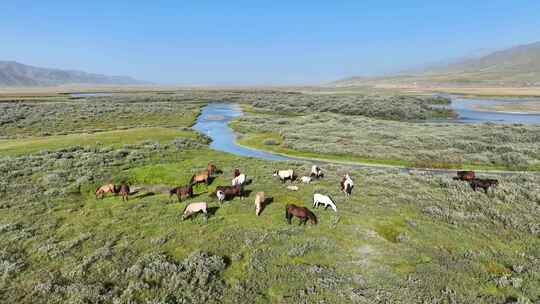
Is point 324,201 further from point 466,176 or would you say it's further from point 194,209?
point 466,176

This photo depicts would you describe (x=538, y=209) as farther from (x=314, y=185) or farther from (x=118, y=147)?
(x=118, y=147)

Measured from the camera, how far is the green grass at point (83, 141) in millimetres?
29844

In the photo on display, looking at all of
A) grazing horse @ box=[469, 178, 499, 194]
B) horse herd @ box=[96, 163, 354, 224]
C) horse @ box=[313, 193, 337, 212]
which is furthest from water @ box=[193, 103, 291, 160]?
grazing horse @ box=[469, 178, 499, 194]

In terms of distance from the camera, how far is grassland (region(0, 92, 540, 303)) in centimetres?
977

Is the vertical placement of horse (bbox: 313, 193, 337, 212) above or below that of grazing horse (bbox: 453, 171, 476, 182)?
above

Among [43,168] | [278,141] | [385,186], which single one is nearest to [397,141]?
[278,141]

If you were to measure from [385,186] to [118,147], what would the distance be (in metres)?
28.0

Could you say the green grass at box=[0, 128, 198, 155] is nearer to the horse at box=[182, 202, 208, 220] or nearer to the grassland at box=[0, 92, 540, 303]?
the grassland at box=[0, 92, 540, 303]

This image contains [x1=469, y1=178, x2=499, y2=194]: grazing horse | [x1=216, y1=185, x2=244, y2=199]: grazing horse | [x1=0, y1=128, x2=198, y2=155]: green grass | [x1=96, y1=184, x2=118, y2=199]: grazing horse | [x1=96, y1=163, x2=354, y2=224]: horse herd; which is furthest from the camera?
[x1=0, y1=128, x2=198, y2=155]: green grass

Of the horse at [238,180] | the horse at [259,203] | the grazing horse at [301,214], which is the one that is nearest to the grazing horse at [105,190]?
the horse at [238,180]

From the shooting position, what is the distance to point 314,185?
19797 mm

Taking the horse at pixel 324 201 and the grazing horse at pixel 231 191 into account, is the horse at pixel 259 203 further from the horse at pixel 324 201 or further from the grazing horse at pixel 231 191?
the horse at pixel 324 201

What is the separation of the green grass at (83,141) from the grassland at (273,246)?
10909 millimetres

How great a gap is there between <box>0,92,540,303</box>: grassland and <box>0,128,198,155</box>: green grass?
10.9 metres
